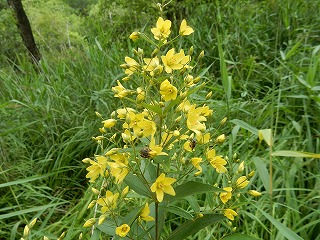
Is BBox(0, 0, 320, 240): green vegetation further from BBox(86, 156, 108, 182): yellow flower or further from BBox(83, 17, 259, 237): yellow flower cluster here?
BBox(86, 156, 108, 182): yellow flower

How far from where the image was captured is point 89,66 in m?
3.12

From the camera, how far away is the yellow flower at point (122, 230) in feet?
2.87

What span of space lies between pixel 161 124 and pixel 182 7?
11.5 ft

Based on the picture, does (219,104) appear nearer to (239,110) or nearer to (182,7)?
(239,110)

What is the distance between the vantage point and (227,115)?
2268 mm

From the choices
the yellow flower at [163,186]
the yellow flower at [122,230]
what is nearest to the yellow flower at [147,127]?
the yellow flower at [163,186]

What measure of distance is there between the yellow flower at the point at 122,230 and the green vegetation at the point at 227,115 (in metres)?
0.49

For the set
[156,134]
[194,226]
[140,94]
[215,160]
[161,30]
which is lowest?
[194,226]

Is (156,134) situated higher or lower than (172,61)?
lower

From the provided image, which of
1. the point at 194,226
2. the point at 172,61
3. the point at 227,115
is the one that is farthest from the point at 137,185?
the point at 227,115

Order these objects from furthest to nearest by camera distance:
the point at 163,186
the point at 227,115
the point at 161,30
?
the point at 227,115
the point at 161,30
the point at 163,186

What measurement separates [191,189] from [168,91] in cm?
25

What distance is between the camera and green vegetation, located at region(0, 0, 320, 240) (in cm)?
166

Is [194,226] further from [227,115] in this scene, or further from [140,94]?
[227,115]
